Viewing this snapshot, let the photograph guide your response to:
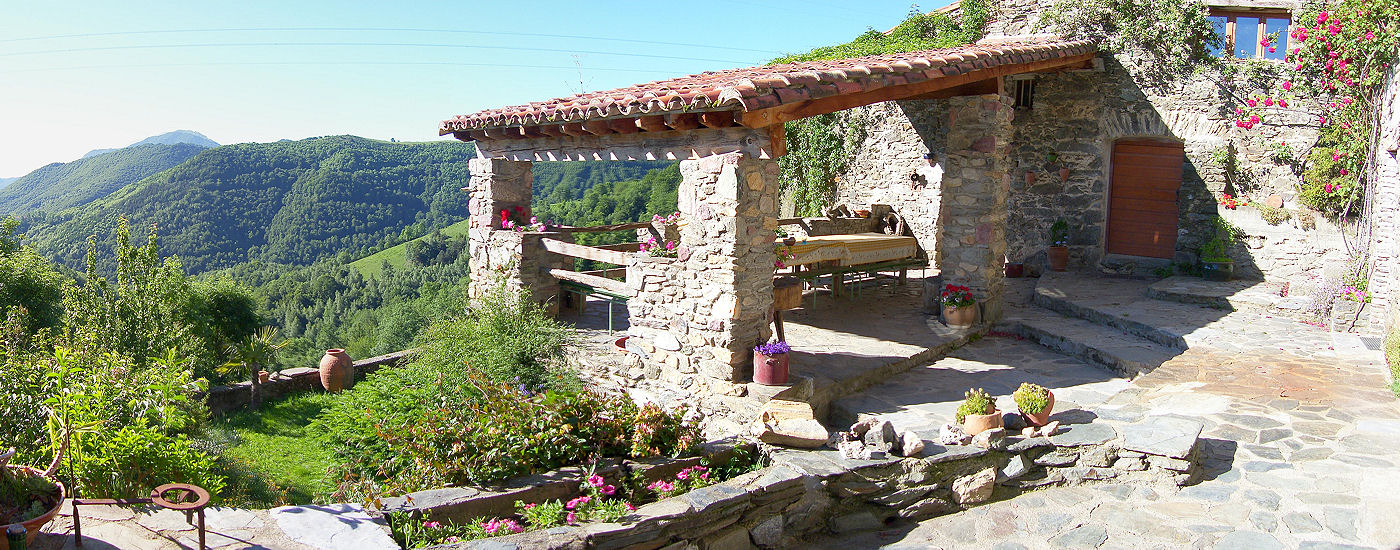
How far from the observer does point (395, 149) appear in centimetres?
6184

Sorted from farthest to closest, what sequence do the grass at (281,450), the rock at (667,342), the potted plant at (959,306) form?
1. the potted plant at (959,306)
2. the grass at (281,450)
3. the rock at (667,342)

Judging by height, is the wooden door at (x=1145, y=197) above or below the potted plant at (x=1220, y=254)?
above

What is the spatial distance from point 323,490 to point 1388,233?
9.87 metres

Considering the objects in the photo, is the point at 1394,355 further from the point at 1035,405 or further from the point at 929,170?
the point at 929,170

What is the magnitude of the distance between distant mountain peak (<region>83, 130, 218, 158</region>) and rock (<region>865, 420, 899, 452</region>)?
69.7 metres

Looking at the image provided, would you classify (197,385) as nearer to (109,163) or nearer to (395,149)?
(395,149)

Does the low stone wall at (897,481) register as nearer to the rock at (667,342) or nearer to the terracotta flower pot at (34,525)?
the rock at (667,342)

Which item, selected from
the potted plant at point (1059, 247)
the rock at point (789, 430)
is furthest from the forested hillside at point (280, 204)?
the rock at point (789, 430)

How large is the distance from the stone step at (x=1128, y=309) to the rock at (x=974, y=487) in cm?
387

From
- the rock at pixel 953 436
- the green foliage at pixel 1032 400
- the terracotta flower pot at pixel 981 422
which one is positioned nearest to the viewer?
the rock at pixel 953 436

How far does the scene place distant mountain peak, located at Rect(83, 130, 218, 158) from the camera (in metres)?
66.9

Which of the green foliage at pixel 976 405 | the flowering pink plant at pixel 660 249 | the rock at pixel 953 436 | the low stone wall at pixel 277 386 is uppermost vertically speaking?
the flowering pink plant at pixel 660 249

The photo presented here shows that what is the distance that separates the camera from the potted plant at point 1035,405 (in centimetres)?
591

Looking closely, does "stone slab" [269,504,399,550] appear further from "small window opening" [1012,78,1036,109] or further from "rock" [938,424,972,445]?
"small window opening" [1012,78,1036,109]
